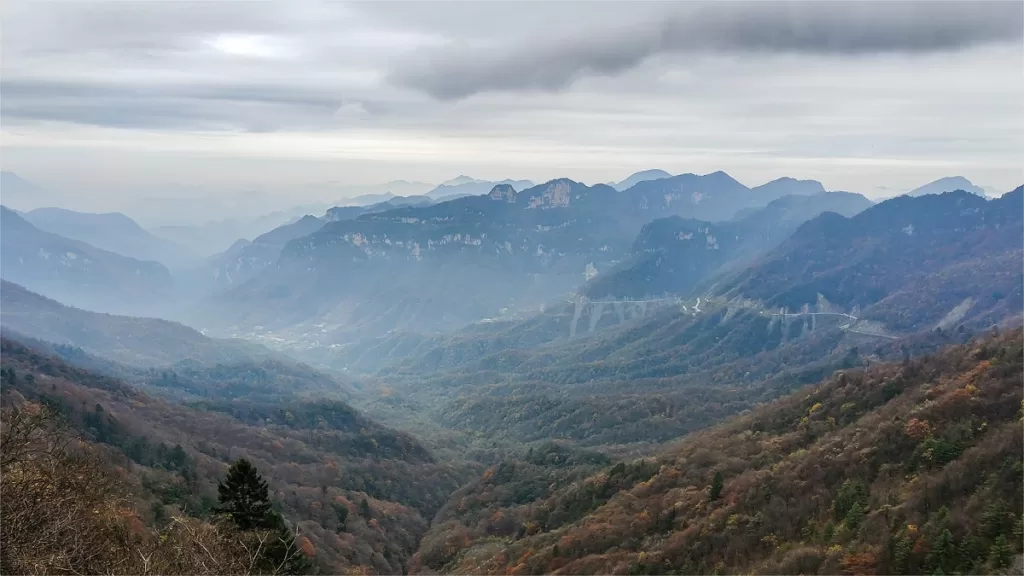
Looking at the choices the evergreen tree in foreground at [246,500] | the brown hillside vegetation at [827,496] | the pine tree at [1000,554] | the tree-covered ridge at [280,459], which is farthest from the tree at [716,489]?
the tree-covered ridge at [280,459]

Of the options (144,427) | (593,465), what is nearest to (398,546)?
(593,465)

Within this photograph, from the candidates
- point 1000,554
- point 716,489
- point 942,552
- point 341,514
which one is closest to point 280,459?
point 341,514

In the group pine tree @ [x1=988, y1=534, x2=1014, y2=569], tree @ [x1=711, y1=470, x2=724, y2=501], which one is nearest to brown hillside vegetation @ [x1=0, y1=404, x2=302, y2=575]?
pine tree @ [x1=988, y1=534, x2=1014, y2=569]

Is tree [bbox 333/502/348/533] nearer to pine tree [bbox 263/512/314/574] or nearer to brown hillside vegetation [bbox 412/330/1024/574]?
brown hillside vegetation [bbox 412/330/1024/574]

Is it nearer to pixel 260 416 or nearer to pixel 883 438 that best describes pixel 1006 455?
pixel 883 438

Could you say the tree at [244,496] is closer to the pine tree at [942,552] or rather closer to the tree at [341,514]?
the pine tree at [942,552]

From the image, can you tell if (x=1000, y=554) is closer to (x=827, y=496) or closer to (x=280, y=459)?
(x=827, y=496)
